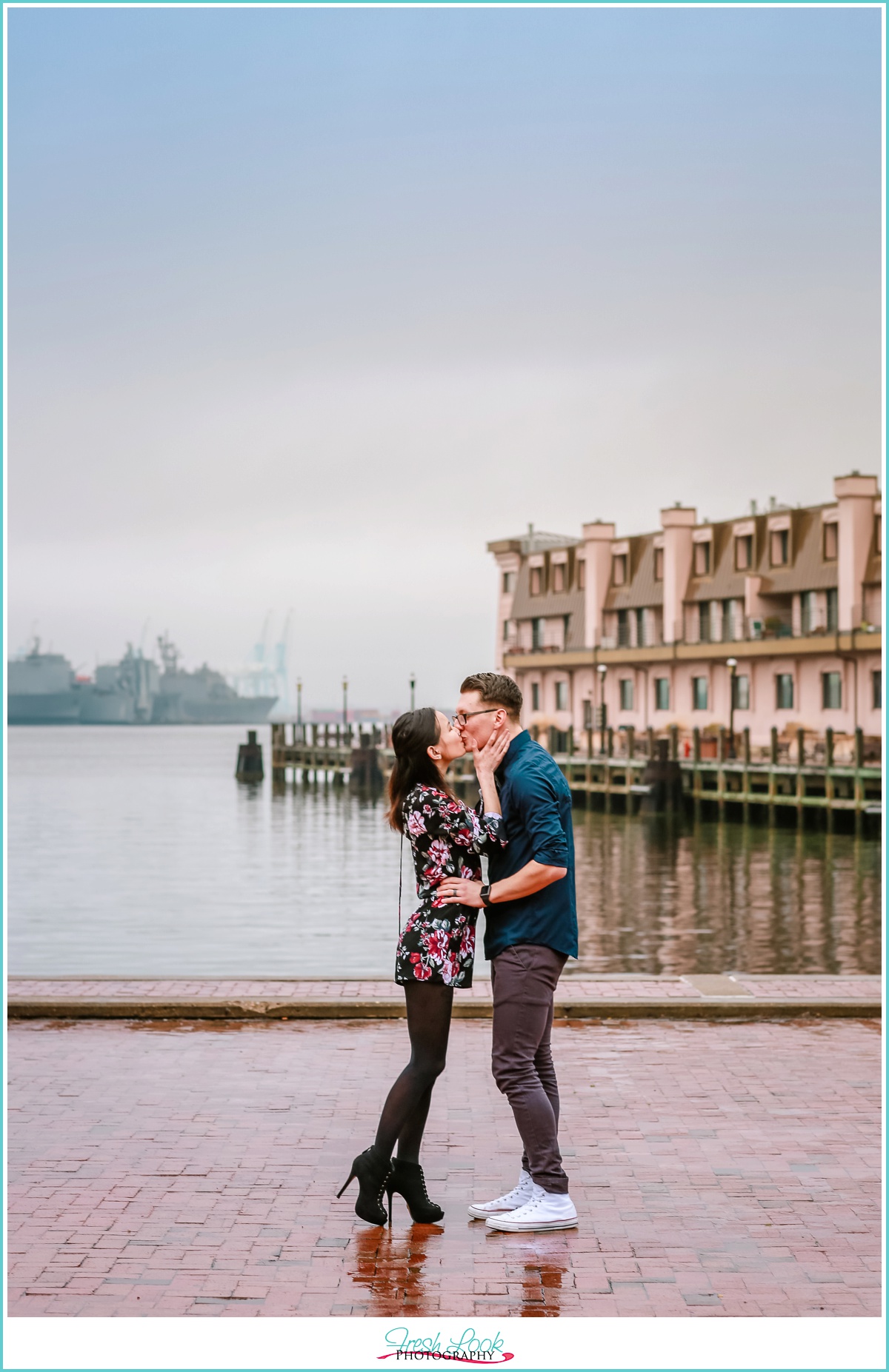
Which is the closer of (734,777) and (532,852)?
(532,852)

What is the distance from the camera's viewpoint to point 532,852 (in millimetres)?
5309

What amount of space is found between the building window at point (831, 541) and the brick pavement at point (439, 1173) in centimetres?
4377

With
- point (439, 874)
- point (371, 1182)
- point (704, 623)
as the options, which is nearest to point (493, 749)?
point (439, 874)

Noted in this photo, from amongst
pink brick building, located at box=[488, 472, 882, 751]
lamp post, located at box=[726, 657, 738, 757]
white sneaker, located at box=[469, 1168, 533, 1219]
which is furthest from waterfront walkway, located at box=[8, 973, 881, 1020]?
lamp post, located at box=[726, 657, 738, 757]

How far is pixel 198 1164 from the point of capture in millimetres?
6270

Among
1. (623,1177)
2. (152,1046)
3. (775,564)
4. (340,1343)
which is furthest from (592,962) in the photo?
(775,564)

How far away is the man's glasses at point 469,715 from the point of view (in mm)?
5332

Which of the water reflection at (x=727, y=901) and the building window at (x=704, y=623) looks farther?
the building window at (x=704, y=623)

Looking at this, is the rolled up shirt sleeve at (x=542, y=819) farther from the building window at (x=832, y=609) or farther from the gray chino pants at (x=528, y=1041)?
the building window at (x=832, y=609)

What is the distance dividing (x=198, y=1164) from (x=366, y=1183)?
3.90ft

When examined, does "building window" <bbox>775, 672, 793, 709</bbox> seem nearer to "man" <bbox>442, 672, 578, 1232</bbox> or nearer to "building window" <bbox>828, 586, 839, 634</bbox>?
"building window" <bbox>828, 586, 839, 634</bbox>

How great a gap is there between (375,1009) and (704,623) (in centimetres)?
4926

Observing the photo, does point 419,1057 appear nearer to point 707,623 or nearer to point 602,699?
point 707,623

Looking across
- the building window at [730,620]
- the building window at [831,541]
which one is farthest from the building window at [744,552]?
the building window at [831,541]
